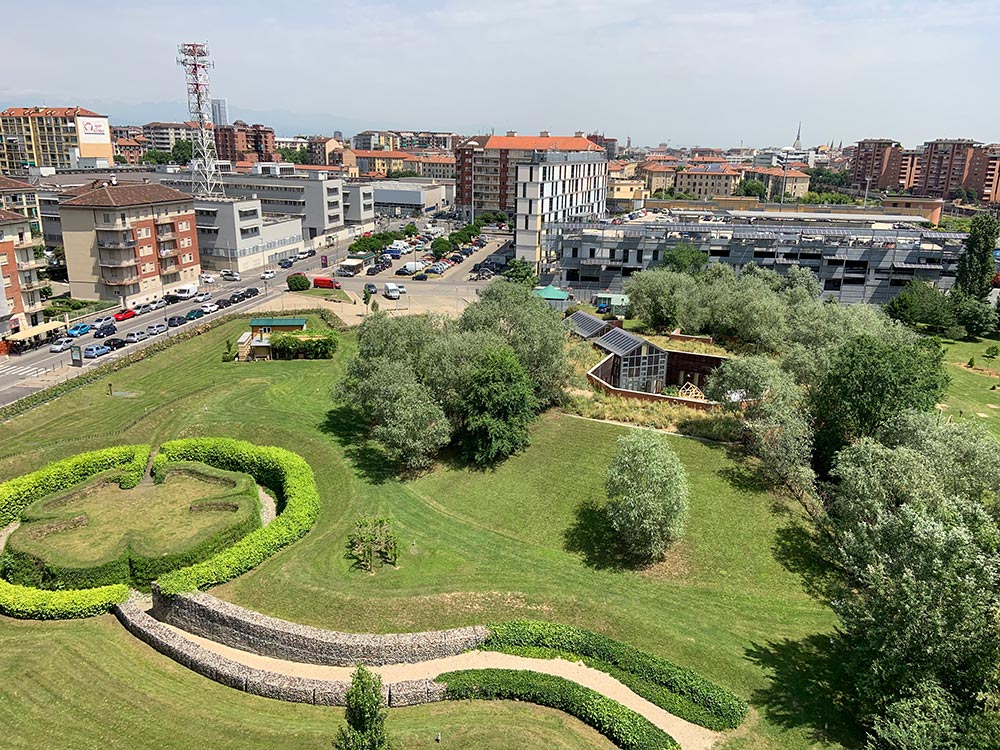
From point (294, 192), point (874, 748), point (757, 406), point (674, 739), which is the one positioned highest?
point (294, 192)

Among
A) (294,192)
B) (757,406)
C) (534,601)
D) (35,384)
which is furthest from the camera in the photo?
(294,192)

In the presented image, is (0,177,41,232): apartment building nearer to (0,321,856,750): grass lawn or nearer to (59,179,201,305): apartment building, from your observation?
(59,179,201,305): apartment building

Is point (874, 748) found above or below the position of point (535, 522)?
above

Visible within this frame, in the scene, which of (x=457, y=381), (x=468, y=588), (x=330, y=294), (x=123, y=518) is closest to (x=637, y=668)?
(x=468, y=588)

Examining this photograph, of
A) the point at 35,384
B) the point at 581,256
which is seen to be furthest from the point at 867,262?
the point at 35,384

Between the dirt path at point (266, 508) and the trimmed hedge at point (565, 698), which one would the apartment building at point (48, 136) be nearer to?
the dirt path at point (266, 508)

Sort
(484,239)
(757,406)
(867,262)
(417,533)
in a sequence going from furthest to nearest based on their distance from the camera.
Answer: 1. (484,239)
2. (867,262)
3. (757,406)
4. (417,533)

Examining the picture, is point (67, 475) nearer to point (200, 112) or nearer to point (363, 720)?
point (363, 720)

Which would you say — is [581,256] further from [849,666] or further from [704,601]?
[849,666]
